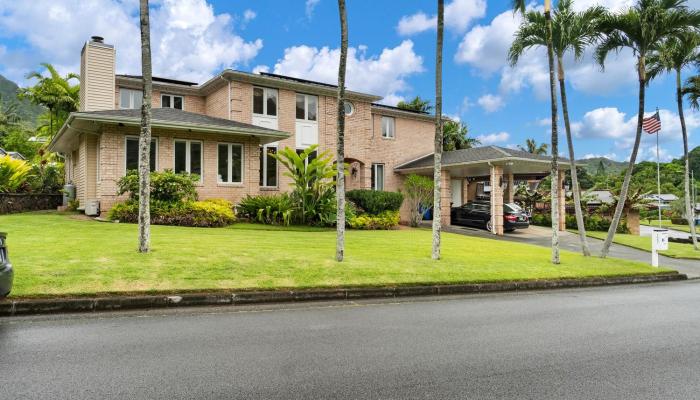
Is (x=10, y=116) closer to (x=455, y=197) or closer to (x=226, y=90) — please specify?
(x=226, y=90)

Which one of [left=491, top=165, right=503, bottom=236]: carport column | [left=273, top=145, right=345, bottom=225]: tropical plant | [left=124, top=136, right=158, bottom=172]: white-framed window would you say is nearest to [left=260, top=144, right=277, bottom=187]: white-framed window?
[left=273, top=145, right=345, bottom=225]: tropical plant

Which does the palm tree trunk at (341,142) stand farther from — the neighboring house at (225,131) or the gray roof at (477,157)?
the gray roof at (477,157)

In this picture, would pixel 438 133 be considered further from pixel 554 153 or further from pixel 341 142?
pixel 554 153

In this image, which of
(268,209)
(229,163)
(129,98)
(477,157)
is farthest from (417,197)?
(129,98)

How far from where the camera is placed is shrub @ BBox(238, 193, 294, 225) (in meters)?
18.4

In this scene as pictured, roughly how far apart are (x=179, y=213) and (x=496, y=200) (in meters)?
15.1

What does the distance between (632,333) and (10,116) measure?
75.1 metres

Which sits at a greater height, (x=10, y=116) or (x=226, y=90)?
(x=10, y=116)

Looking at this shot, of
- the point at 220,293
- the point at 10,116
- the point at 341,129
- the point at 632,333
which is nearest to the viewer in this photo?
the point at 632,333

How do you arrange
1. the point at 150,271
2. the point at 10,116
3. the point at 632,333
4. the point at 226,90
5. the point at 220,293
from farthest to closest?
the point at 10,116 < the point at 226,90 < the point at 150,271 < the point at 220,293 < the point at 632,333

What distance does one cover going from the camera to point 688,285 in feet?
37.2

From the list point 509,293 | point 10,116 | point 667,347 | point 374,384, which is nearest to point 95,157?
point 509,293

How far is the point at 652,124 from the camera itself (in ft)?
65.5

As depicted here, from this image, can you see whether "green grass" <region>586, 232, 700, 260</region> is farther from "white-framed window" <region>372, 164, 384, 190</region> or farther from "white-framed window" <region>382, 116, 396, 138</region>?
"white-framed window" <region>382, 116, 396, 138</region>
